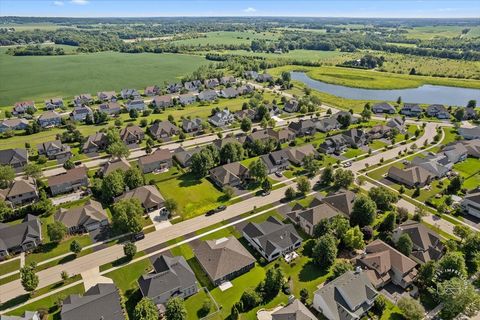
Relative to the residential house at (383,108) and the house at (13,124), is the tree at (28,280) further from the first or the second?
the residential house at (383,108)

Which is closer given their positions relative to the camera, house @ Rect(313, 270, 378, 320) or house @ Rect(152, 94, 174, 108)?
house @ Rect(313, 270, 378, 320)

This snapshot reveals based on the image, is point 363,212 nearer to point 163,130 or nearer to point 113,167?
point 113,167

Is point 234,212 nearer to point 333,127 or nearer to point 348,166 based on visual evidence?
point 348,166

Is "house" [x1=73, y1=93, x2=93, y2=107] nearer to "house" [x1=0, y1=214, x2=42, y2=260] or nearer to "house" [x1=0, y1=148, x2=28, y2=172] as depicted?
"house" [x1=0, y1=148, x2=28, y2=172]

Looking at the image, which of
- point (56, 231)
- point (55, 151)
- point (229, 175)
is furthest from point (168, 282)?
point (55, 151)

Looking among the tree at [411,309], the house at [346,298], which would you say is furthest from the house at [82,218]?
the tree at [411,309]

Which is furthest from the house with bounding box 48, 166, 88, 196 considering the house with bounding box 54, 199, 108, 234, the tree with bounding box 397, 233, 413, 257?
the tree with bounding box 397, 233, 413, 257
